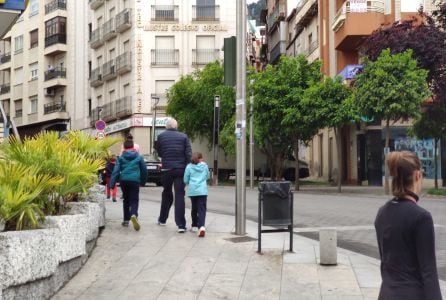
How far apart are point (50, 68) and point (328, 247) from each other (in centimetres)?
5530

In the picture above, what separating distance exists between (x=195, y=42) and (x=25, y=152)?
4148 cm

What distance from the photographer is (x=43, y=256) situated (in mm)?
5902

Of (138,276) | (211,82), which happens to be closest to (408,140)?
(211,82)

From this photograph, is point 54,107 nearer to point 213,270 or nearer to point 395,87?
point 395,87

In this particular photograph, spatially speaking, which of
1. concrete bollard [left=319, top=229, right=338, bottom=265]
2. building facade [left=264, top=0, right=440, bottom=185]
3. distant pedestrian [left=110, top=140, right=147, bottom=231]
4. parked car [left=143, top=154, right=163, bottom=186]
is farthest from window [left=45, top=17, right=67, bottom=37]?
concrete bollard [left=319, top=229, right=338, bottom=265]

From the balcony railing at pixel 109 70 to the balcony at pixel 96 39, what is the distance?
2156 mm

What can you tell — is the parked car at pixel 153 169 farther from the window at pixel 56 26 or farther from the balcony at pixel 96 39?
the window at pixel 56 26

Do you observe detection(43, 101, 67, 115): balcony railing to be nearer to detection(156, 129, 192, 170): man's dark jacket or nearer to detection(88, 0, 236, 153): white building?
detection(88, 0, 236, 153): white building

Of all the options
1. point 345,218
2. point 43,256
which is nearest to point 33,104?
point 345,218

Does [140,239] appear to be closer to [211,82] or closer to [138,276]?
[138,276]

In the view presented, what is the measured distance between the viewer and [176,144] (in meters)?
10.6

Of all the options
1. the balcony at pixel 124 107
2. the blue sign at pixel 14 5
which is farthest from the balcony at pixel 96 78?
the blue sign at pixel 14 5

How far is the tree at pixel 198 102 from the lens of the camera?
127 feet

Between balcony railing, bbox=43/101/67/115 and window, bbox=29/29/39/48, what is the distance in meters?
6.37
